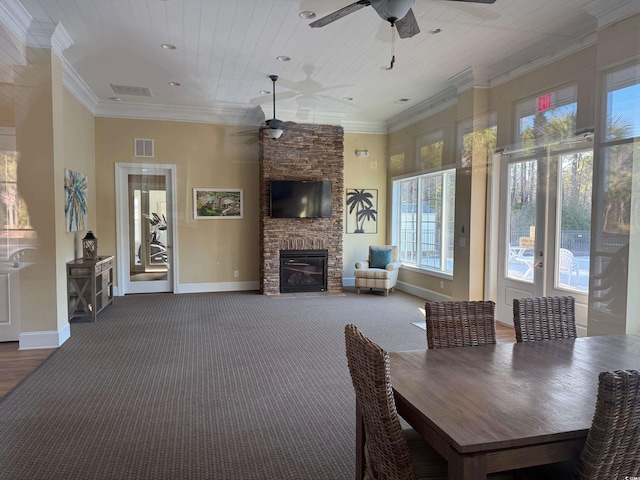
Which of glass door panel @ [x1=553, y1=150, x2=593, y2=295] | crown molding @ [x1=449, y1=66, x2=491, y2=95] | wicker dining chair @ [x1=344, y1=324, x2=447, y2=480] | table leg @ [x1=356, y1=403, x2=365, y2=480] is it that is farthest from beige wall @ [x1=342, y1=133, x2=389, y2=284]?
wicker dining chair @ [x1=344, y1=324, x2=447, y2=480]

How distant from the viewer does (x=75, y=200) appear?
5.84 m

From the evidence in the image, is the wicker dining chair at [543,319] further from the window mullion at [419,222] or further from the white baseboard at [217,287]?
the white baseboard at [217,287]

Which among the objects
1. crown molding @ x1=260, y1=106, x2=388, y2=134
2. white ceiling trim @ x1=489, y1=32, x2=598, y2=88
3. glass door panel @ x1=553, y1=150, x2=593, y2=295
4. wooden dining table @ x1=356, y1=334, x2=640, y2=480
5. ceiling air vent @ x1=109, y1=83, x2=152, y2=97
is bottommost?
wooden dining table @ x1=356, y1=334, x2=640, y2=480

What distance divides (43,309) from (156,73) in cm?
334

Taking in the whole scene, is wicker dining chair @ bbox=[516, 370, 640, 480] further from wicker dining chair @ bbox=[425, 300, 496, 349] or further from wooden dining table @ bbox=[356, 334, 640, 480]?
wicker dining chair @ bbox=[425, 300, 496, 349]

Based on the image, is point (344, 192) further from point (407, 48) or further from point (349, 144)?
point (407, 48)

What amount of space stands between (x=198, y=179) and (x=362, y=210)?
3.31m

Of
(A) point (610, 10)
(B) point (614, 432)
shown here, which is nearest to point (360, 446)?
(B) point (614, 432)

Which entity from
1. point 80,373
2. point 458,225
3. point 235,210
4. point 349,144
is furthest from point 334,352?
point 349,144

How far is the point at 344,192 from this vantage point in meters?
8.55

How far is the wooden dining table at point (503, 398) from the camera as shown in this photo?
1.33 m

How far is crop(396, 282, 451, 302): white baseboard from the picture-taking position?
22.7ft

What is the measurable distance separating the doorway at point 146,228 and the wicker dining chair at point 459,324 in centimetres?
635

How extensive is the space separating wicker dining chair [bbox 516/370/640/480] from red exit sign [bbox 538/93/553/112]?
4321 mm
